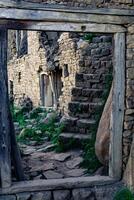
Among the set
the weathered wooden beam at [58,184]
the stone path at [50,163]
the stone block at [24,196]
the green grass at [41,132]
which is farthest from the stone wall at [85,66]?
the stone block at [24,196]

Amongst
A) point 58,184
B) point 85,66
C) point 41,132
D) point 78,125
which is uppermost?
point 85,66

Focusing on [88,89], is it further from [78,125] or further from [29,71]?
[29,71]

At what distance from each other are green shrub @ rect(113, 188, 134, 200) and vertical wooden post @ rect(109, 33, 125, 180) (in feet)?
0.87

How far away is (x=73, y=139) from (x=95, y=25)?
3.15 meters

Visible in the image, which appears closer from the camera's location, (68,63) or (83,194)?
(83,194)

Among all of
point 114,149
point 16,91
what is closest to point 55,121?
point 114,149

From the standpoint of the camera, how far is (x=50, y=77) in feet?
44.2

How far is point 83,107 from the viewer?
27.1 ft

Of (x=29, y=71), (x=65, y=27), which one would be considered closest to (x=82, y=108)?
(x=65, y=27)

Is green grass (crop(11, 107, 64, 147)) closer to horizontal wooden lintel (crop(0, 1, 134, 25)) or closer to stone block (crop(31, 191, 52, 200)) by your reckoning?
stone block (crop(31, 191, 52, 200))

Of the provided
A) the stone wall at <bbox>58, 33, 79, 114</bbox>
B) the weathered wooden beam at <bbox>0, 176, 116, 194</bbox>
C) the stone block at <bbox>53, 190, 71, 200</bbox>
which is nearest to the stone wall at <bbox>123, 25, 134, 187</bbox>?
the weathered wooden beam at <bbox>0, 176, 116, 194</bbox>

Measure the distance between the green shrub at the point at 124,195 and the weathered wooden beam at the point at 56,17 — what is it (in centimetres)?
240

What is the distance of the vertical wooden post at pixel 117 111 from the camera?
17.5 feet

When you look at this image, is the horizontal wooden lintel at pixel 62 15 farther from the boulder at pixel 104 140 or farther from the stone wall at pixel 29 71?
the stone wall at pixel 29 71
